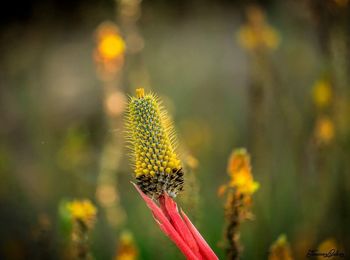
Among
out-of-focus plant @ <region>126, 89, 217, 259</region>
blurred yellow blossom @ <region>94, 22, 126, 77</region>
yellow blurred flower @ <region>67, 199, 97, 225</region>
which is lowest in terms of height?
out-of-focus plant @ <region>126, 89, 217, 259</region>

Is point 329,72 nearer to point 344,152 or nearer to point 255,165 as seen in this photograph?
point 344,152

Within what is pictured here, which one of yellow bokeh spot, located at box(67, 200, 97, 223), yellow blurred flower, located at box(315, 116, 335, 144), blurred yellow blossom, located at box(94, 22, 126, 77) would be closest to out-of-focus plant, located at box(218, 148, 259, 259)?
yellow bokeh spot, located at box(67, 200, 97, 223)

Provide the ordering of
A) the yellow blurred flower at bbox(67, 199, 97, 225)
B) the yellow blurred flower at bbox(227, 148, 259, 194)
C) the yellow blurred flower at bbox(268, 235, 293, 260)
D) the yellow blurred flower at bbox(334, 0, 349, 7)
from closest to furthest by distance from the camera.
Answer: the yellow blurred flower at bbox(268, 235, 293, 260)
the yellow blurred flower at bbox(227, 148, 259, 194)
the yellow blurred flower at bbox(67, 199, 97, 225)
the yellow blurred flower at bbox(334, 0, 349, 7)

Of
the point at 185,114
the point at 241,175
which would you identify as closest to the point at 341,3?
the point at 241,175

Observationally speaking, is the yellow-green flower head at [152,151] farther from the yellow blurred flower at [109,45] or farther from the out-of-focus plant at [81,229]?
the yellow blurred flower at [109,45]

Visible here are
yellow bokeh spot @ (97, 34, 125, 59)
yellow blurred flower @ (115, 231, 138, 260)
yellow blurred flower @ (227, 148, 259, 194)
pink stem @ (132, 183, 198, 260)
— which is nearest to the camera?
pink stem @ (132, 183, 198, 260)

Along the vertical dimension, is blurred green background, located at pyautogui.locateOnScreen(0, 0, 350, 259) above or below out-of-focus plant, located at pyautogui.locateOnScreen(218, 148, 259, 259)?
above

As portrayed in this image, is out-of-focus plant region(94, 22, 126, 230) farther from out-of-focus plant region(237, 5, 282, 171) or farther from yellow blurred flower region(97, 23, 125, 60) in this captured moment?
out-of-focus plant region(237, 5, 282, 171)

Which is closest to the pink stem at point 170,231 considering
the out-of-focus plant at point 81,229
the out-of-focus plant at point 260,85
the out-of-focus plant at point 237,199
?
the out-of-focus plant at point 237,199
